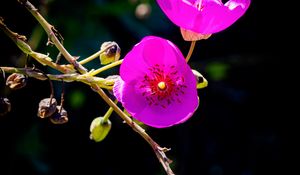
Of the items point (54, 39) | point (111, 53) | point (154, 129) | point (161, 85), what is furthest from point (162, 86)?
point (154, 129)

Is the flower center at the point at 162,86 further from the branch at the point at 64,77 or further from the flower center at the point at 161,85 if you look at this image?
the branch at the point at 64,77

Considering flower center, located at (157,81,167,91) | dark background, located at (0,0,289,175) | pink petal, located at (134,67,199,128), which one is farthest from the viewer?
dark background, located at (0,0,289,175)

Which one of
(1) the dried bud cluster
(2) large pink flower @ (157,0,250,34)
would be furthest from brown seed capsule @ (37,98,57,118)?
(2) large pink flower @ (157,0,250,34)

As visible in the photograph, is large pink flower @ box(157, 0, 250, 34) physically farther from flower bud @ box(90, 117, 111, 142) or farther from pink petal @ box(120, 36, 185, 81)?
flower bud @ box(90, 117, 111, 142)

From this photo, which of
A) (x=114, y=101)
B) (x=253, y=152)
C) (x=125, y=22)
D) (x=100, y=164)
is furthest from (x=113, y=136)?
(x=114, y=101)

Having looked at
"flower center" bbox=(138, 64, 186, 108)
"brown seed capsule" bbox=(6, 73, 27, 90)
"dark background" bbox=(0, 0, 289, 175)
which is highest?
"brown seed capsule" bbox=(6, 73, 27, 90)

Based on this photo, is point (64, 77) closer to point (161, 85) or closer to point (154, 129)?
point (161, 85)
